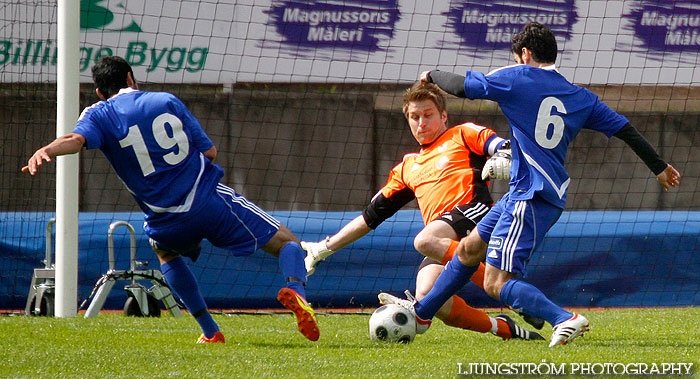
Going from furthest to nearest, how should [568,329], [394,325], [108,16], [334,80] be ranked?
[334,80], [108,16], [394,325], [568,329]

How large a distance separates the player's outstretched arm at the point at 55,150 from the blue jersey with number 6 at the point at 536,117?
1.84 meters

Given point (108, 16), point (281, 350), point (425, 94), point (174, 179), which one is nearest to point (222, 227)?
point (174, 179)

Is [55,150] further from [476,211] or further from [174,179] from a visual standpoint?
[476,211]

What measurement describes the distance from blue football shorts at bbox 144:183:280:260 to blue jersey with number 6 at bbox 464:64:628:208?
1.26 metres

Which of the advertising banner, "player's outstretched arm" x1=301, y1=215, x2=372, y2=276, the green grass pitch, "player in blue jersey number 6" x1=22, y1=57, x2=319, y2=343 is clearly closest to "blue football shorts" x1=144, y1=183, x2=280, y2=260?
"player in blue jersey number 6" x1=22, y1=57, x2=319, y2=343

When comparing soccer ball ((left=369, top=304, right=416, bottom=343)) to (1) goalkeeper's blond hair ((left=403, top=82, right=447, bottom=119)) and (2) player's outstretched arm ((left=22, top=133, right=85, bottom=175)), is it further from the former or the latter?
(2) player's outstretched arm ((left=22, top=133, right=85, bottom=175))

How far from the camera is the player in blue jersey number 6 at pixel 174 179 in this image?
4.67 m

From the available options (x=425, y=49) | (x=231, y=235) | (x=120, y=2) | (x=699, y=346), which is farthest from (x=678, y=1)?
(x=231, y=235)

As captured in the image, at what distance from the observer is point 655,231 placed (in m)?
8.48

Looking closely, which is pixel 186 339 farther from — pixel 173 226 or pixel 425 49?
pixel 425 49

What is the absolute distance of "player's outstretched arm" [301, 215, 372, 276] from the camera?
5445 millimetres

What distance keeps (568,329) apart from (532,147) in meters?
0.87

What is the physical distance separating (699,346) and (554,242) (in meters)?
3.74

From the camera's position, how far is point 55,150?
14.1 feet
